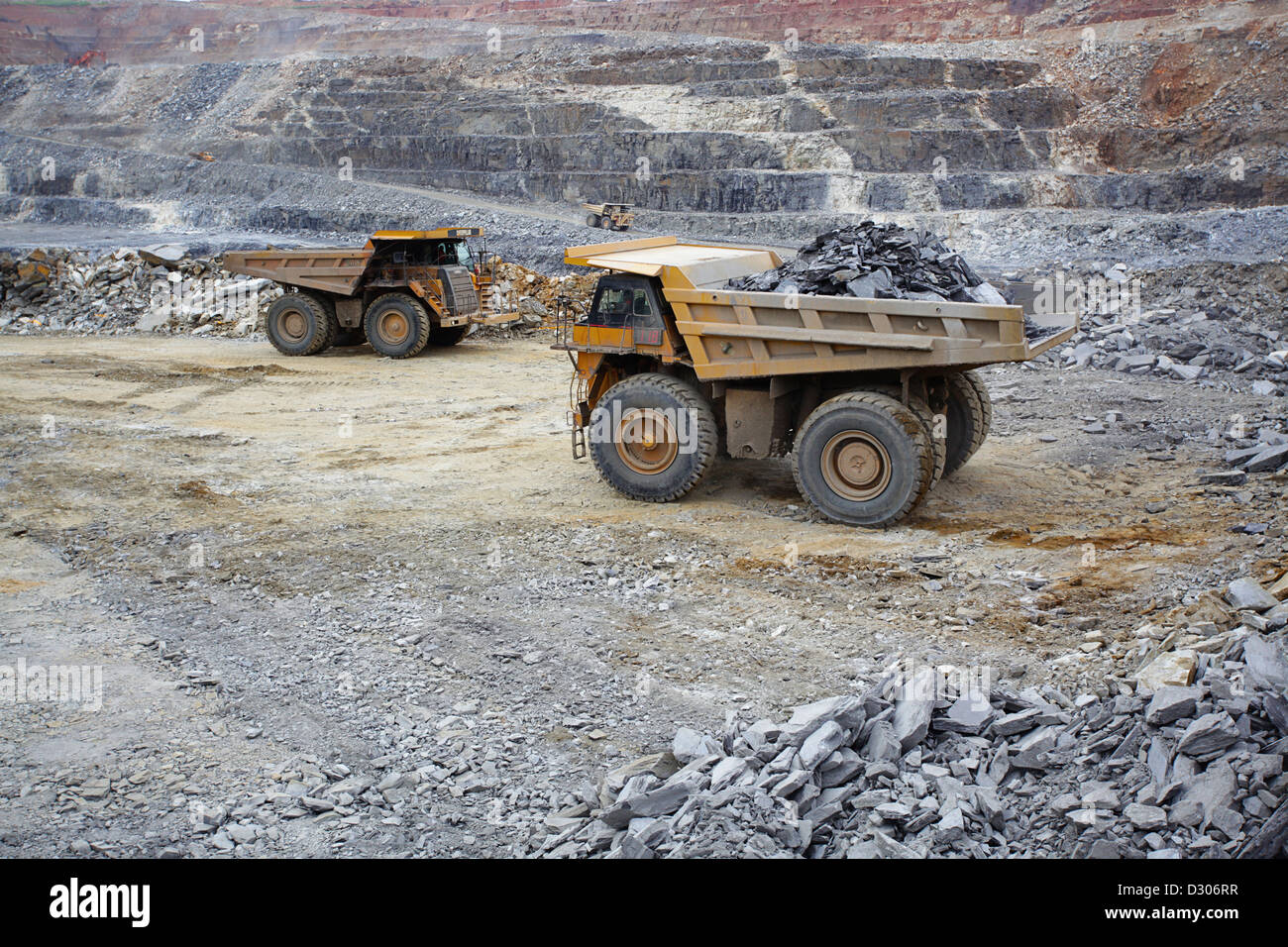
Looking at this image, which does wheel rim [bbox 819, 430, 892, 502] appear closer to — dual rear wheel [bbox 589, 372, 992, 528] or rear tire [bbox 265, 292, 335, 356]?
dual rear wheel [bbox 589, 372, 992, 528]

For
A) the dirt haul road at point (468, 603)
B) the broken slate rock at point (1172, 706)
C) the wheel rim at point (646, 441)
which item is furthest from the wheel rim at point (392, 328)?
the broken slate rock at point (1172, 706)

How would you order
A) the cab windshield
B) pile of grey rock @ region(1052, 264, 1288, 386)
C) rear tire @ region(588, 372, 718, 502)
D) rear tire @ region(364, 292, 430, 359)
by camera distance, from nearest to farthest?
1. rear tire @ region(588, 372, 718, 502)
2. pile of grey rock @ region(1052, 264, 1288, 386)
3. rear tire @ region(364, 292, 430, 359)
4. the cab windshield

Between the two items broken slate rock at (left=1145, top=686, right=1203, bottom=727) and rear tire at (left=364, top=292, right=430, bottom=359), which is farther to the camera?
rear tire at (left=364, top=292, right=430, bottom=359)

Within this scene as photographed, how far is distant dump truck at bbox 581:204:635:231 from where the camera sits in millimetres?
28406

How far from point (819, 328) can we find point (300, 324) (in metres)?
12.5

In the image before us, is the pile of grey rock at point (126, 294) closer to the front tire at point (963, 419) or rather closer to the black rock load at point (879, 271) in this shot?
the black rock load at point (879, 271)

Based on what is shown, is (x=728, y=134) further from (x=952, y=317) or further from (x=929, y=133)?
(x=952, y=317)

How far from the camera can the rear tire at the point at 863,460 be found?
790 cm

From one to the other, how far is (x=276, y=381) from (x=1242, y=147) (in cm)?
2772

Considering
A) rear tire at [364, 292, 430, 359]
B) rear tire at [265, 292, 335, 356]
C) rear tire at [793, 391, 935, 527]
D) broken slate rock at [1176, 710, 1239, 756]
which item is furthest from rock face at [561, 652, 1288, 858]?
rear tire at [265, 292, 335, 356]

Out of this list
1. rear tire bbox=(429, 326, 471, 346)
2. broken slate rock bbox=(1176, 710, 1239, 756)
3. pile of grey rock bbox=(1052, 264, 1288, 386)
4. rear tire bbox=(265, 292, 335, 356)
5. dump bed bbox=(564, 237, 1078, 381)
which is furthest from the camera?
rear tire bbox=(429, 326, 471, 346)

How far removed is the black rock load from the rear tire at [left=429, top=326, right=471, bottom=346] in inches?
410

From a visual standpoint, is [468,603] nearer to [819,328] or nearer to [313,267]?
[819,328]

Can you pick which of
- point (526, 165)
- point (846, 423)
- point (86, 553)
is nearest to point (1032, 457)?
point (846, 423)
